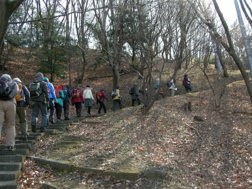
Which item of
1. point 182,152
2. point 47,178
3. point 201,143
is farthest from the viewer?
point 201,143

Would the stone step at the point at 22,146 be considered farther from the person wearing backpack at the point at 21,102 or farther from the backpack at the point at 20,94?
the backpack at the point at 20,94

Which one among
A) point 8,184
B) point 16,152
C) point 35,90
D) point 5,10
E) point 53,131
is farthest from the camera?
point 53,131

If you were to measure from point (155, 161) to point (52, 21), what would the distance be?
56.1 feet

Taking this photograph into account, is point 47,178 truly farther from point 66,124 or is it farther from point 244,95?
point 244,95

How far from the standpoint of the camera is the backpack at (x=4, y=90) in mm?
5973

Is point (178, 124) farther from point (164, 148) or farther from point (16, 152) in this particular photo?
point (16, 152)

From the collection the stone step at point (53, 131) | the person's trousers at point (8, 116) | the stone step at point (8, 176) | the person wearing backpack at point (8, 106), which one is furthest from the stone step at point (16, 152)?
the stone step at point (53, 131)

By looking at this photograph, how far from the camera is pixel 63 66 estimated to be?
1962 centimetres

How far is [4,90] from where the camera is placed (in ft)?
19.6

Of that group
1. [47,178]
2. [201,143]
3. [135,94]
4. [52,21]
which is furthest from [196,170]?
[52,21]

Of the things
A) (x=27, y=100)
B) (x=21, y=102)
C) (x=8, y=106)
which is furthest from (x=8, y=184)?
(x=27, y=100)

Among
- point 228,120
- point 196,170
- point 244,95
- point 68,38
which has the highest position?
point 68,38

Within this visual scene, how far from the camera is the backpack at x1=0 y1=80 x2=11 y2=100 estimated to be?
5973 millimetres

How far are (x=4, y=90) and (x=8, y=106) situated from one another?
0.44 metres
